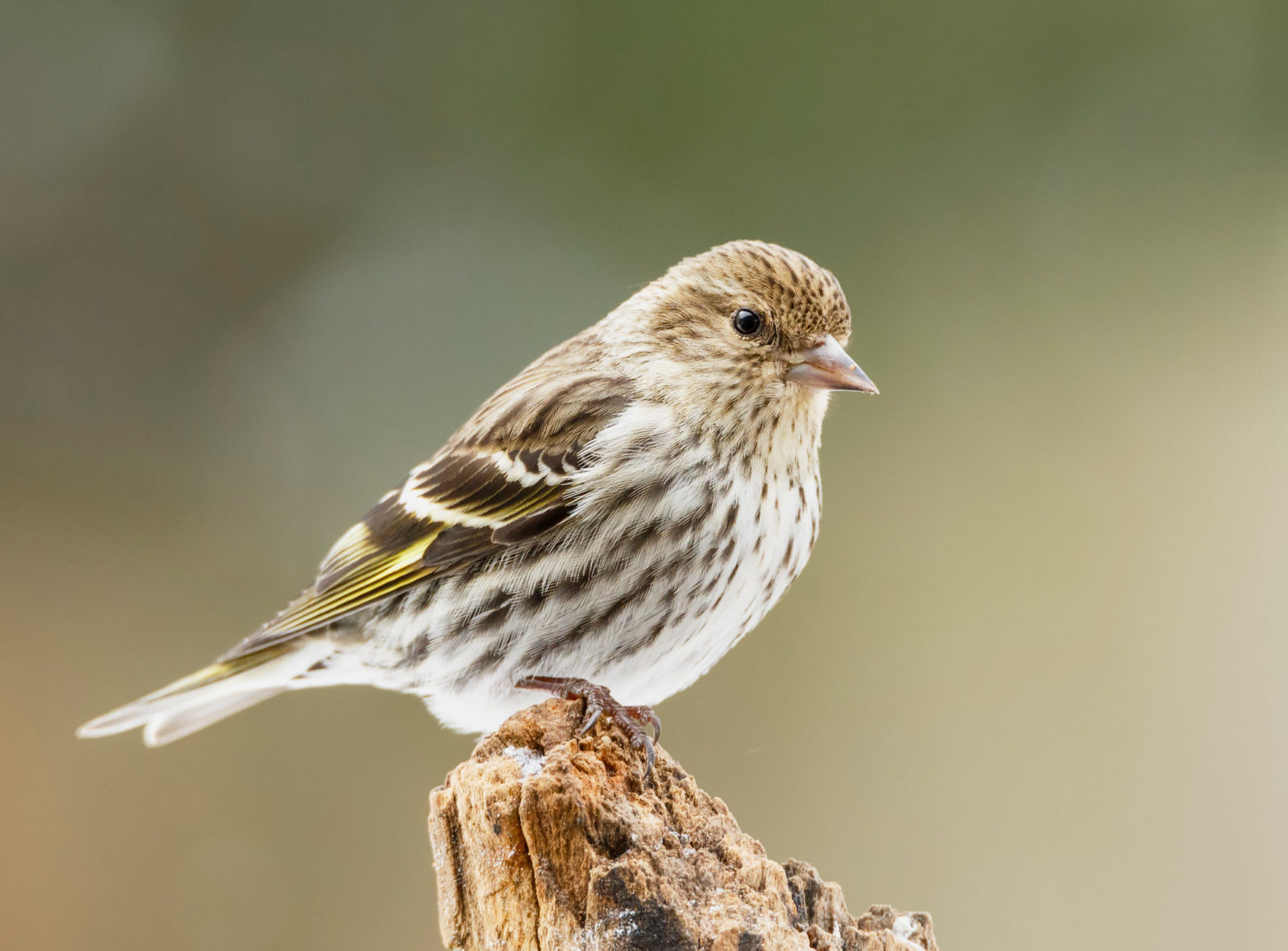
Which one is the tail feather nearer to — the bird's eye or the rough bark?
the rough bark

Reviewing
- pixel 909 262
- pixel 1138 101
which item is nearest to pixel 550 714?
pixel 909 262

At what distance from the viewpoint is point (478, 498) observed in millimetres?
2088

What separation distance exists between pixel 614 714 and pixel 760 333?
2.36ft

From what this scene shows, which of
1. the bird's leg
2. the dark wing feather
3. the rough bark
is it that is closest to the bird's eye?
the dark wing feather

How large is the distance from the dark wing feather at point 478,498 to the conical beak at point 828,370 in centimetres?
29

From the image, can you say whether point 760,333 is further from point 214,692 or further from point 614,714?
point 214,692

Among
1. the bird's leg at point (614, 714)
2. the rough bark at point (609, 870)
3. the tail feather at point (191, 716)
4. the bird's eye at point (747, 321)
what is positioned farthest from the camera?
the tail feather at point (191, 716)

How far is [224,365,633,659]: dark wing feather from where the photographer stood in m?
2.03

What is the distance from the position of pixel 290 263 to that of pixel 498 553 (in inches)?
75.0

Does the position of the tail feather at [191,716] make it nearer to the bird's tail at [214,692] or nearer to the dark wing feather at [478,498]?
the bird's tail at [214,692]

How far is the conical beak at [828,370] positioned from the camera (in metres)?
1.96

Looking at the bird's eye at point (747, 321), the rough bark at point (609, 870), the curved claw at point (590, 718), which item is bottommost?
the rough bark at point (609, 870)

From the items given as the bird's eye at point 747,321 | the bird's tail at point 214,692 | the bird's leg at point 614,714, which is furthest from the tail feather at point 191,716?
the bird's eye at point 747,321

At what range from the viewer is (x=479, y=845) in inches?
58.9
